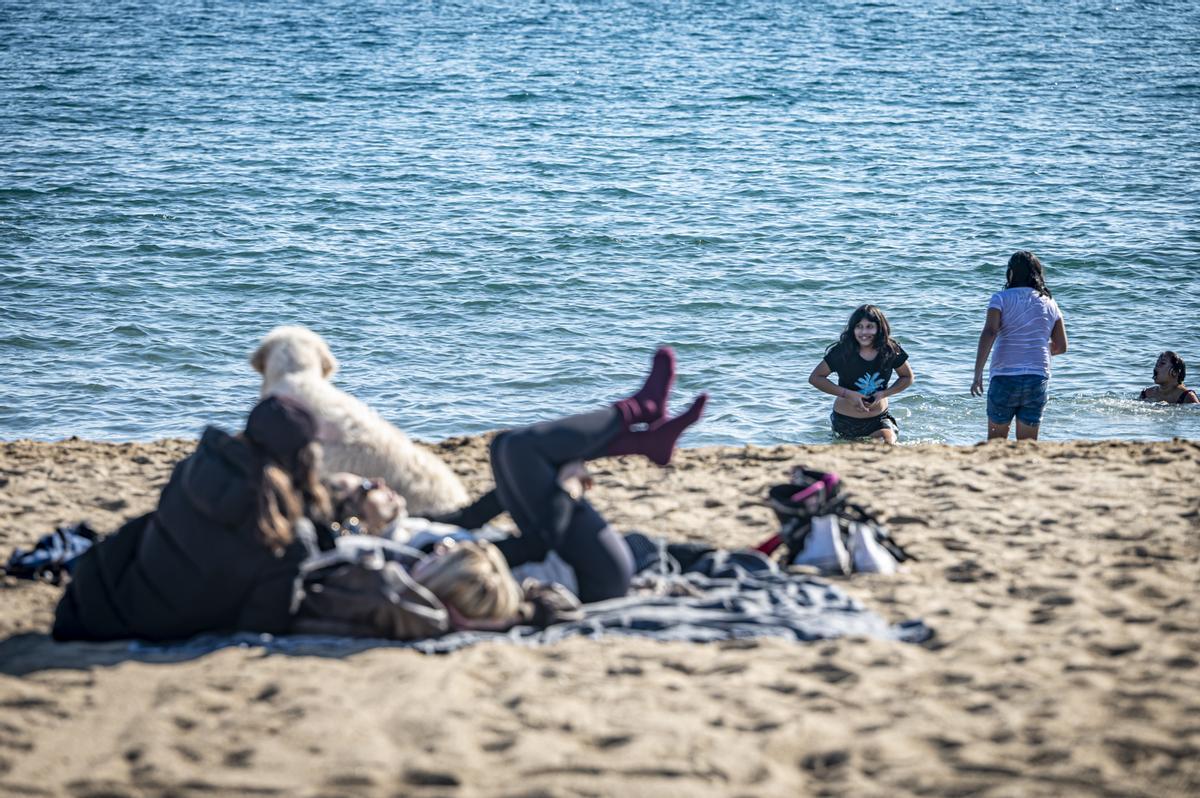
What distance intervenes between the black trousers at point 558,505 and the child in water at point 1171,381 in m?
8.27

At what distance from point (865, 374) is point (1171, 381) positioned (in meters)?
4.12

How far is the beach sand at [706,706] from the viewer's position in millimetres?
4125

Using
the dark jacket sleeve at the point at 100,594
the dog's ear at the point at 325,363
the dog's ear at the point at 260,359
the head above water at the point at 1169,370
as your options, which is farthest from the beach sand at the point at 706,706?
the head above water at the point at 1169,370

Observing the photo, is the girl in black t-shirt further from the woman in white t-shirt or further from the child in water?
the child in water

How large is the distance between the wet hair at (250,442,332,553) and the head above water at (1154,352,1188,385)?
31.3 feet

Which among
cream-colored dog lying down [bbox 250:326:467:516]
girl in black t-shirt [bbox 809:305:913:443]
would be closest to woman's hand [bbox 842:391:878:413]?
girl in black t-shirt [bbox 809:305:913:443]

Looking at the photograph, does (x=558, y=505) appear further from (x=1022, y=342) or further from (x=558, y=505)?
(x=1022, y=342)

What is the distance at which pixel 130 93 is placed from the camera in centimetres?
2667

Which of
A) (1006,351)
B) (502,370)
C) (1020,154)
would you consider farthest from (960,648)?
(1020,154)

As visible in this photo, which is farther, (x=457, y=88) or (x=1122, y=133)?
(x=457, y=88)

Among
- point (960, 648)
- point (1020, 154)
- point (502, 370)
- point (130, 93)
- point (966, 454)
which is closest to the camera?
point (960, 648)

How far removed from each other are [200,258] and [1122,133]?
17.9 metres

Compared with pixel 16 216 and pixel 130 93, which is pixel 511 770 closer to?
pixel 16 216

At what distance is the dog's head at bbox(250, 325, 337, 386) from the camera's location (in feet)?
21.0
